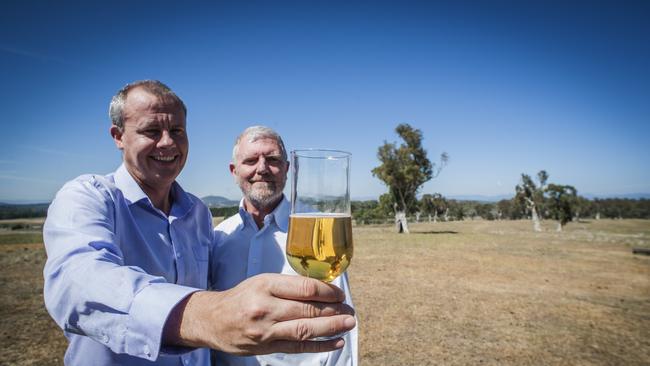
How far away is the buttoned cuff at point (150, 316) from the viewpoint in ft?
3.13

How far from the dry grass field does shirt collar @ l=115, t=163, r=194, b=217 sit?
523cm

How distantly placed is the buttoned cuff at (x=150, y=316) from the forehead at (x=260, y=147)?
2.48m

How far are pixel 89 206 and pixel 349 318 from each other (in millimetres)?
1334

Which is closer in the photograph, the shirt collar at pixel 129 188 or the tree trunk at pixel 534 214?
the shirt collar at pixel 129 188

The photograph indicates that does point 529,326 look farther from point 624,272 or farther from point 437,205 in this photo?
point 437,205

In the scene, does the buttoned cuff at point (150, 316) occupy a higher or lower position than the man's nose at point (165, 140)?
lower

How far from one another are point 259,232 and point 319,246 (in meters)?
1.90

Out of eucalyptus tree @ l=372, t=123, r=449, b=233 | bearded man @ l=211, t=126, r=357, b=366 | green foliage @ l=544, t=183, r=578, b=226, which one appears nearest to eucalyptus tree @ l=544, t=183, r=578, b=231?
green foliage @ l=544, t=183, r=578, b=226

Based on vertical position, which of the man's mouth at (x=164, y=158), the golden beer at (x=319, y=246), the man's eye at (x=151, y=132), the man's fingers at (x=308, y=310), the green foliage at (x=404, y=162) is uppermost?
the green foliage at (x=404, y=162)

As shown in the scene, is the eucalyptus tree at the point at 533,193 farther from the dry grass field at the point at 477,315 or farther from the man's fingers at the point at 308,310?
the man's fingers at the point at 308,310

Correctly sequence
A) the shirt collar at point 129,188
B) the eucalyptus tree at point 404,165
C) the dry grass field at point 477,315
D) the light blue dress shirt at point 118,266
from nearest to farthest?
the light blue dress shirt at point 118,266 → the shirt collar at point 129,188 → the dry grass field at point 477,315 → the eucalyptus tree at point 404,165

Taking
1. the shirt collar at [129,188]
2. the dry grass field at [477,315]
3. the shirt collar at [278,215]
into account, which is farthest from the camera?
the dry grass field at [477,315]

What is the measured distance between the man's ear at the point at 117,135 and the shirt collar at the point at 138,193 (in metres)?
0.14

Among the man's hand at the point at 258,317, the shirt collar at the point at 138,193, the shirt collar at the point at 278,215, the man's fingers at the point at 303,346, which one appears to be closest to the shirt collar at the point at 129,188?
the shirt collar at the point at 138,193
